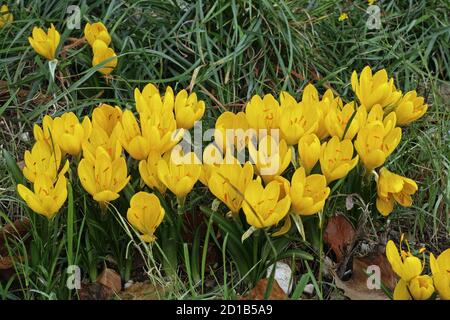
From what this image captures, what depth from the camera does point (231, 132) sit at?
7.76 feet

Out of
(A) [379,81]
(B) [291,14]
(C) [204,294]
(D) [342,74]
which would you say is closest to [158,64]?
(B) [291,14]

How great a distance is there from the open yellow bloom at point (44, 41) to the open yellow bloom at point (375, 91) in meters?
1.17

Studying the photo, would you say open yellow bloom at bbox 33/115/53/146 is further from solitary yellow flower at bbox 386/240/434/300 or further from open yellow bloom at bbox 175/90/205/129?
solitary yellow flower at bbox 386/240/434/300

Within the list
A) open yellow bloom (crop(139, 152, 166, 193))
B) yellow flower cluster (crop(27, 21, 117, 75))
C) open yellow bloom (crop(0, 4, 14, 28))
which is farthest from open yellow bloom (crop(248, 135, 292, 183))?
open yellow bloom (crop(0, 4, 14, 28))

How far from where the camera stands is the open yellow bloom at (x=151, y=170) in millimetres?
2232

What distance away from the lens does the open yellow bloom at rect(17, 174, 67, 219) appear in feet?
7.03

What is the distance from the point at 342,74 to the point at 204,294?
1477mm

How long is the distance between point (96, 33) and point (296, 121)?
41.7 inches

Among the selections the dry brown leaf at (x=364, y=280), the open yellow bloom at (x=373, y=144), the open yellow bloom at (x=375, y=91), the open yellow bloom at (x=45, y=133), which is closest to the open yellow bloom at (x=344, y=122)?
the open yellow bloom at (x=373, y=144)

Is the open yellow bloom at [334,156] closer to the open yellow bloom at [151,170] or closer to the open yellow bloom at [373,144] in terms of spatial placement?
the open yellow bloom at [373,144]

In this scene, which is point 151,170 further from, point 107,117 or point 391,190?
point 391,190

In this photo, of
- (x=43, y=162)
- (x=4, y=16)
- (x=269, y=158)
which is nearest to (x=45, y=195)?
(x=43, y=162)

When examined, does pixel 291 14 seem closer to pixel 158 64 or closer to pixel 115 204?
pixel 158 64

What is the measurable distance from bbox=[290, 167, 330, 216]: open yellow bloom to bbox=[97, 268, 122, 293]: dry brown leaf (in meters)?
0.58
